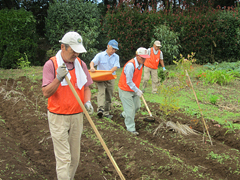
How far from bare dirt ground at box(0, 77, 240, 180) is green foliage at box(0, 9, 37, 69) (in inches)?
253

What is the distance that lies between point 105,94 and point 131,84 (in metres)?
1.61

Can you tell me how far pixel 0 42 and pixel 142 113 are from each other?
850cm

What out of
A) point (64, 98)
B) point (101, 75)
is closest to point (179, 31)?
point (101, 75)

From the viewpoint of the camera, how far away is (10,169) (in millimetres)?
3426

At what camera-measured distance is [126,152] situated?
14.1ft

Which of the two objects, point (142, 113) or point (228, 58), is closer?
point (142, 113)

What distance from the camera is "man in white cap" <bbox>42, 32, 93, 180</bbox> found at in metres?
2.64

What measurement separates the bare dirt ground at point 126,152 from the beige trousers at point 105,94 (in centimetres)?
41

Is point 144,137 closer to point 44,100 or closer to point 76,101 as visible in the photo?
point 76,101

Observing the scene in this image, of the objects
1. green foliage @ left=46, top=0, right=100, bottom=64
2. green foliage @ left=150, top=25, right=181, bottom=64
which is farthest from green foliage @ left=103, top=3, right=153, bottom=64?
green foliage @ left=46, top=0, right=100, bottom=64

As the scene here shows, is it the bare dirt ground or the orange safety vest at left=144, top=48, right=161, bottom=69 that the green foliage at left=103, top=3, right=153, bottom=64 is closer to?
the orange safety vest at left=144, top=48, right=161, bottom=69

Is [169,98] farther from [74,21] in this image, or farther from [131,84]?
[74,21]

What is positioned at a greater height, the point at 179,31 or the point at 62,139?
the point at 179,31

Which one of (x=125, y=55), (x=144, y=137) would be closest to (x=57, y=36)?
(x=125, y=55)
